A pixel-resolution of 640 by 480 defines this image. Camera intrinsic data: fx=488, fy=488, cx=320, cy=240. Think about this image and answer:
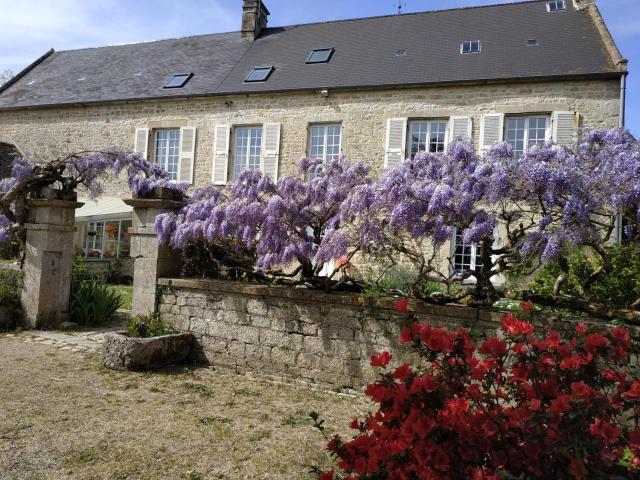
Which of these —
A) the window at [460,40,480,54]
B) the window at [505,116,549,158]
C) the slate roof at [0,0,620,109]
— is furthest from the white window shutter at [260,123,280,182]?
the window at [505,116,549,158]

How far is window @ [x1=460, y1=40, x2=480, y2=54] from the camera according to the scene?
12334 mm

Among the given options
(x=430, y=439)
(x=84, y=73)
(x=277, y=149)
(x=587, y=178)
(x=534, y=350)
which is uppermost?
(x=84, y=73)

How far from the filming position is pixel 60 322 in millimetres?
6820

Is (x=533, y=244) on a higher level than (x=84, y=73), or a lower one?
lower

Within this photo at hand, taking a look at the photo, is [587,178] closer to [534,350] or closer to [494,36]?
[534,350]

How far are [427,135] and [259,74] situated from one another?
519cm

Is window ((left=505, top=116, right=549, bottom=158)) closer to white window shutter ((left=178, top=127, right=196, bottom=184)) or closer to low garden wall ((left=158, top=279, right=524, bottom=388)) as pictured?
low garden wall ((left=158, top=279, right=524, bottom=388))

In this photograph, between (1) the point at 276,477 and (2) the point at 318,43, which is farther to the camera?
(2) the point at 318,43

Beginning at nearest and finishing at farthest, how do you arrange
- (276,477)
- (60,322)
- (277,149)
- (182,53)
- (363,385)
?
1. (276,477)
2. (363,385)
3. (60,322)
4. (277,149)
5. (182,53)

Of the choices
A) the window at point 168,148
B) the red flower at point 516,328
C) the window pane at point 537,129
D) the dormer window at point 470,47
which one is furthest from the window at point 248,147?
the red flower at point 516,328

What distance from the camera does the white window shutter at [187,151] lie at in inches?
530

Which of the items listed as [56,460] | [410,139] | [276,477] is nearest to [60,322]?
[56,460]

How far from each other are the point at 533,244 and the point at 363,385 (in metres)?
1.93

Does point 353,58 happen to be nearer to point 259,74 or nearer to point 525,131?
point 259,74
